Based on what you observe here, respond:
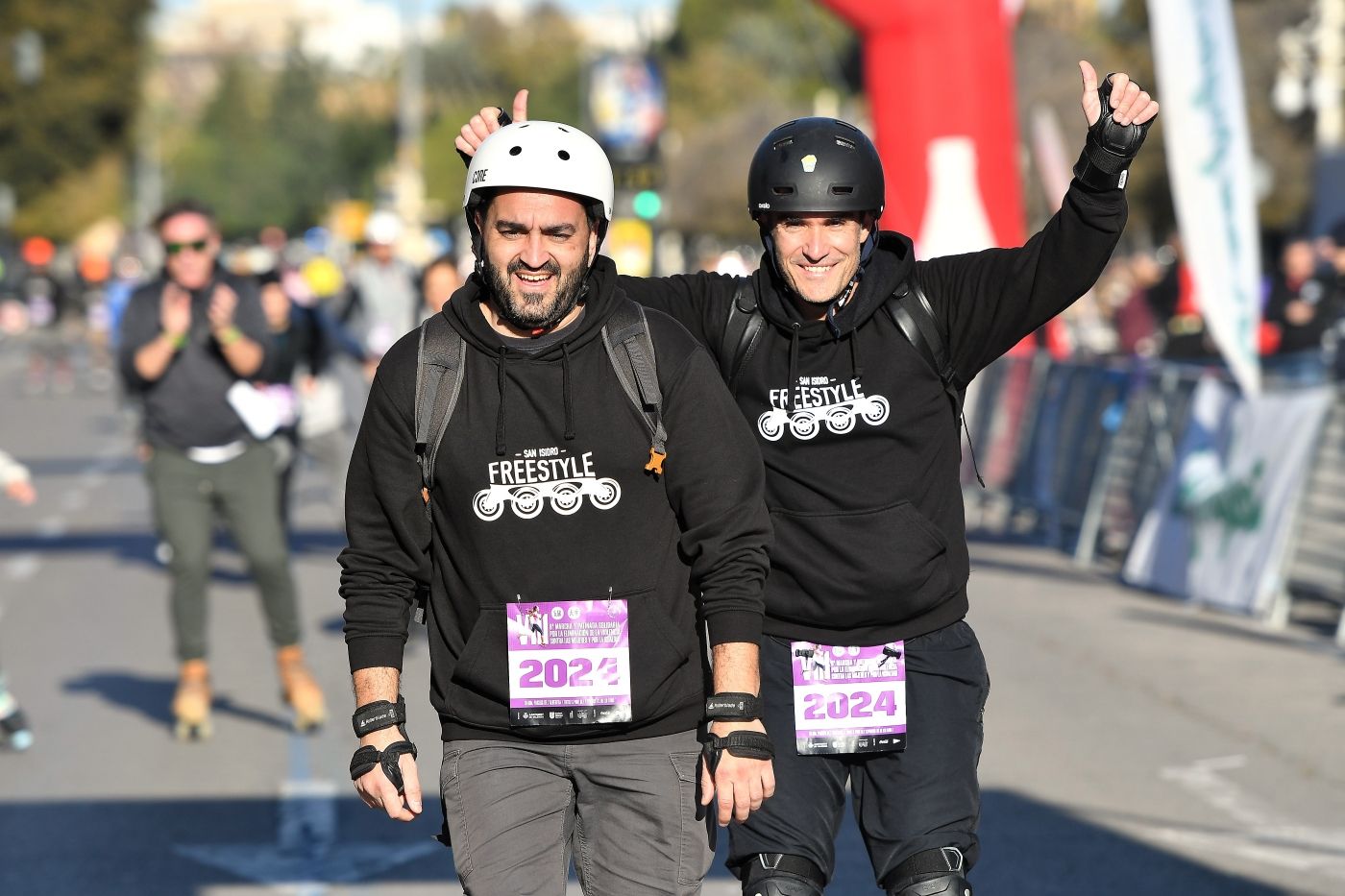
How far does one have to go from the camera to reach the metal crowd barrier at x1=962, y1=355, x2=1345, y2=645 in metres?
11.1

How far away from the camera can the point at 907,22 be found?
18078 mm

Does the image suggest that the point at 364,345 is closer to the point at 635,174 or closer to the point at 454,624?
the point at 454,624

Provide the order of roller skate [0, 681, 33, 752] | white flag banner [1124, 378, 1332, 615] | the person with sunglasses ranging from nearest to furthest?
1. roller skate [0, 681, 33, 752]
2. the person with sunglasses
3. white flag banner [1124, 378, 1332, 615]

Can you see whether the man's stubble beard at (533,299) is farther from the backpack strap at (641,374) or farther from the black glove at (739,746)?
the black glove at (739,746)

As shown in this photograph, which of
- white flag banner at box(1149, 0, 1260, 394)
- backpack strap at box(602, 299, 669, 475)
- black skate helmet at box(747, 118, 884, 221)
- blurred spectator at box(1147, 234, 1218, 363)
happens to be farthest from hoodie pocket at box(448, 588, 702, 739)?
blurred spectator at box(1147, 234, 1218, 363)

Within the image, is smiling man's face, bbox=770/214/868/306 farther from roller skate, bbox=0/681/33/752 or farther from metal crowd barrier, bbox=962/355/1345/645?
metal crowd barrier, bbox=962/355/1345/645

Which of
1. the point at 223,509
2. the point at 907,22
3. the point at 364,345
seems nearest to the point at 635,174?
the point at 907,22

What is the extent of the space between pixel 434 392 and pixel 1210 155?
29.8 ft

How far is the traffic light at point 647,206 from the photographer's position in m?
24.7

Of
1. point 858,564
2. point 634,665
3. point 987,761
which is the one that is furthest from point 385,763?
point 987,761

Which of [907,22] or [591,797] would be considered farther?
[907,22]

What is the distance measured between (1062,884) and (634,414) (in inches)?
120

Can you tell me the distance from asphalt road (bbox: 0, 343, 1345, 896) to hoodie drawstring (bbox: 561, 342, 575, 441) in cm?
286

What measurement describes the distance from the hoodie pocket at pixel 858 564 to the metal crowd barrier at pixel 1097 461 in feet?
22.0
